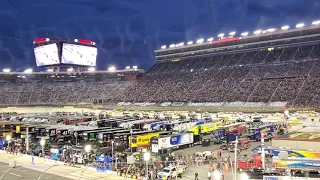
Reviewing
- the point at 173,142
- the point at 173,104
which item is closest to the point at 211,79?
the point at 173,104

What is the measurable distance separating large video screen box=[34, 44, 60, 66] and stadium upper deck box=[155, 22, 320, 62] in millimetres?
56640

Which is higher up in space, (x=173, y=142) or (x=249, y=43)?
(x=249, y=43)

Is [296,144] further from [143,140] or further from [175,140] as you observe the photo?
[143,140]

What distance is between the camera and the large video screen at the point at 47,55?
108m

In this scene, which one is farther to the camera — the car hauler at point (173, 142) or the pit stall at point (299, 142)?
the car hauler at point (173, 142)

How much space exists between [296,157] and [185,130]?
72.0ft

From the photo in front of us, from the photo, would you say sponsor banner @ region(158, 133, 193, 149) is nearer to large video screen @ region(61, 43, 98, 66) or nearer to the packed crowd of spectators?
the packed crowd of spectators

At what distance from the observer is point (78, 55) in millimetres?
112062

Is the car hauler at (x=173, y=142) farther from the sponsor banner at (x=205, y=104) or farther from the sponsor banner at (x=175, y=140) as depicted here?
the sponsor banner at (x=205, y=104)

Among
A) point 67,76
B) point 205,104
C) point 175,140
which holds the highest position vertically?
point 67,76

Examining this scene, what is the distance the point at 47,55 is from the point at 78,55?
9770 mm

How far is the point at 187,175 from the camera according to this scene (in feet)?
102

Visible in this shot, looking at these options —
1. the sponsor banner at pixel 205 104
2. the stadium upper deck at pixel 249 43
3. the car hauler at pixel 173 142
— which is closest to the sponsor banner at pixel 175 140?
the car hauler at pixel 173 142

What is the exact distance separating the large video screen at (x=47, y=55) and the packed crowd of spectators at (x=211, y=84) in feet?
74.2
